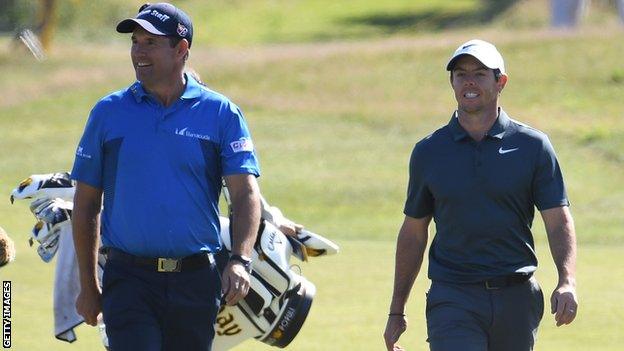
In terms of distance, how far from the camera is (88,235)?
633 cm

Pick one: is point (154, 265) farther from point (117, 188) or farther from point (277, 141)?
point (277, 141)

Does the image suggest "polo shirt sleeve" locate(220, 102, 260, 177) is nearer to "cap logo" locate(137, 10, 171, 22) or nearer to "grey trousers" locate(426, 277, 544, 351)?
"cap logo" locate(137, 10, 171, 22)

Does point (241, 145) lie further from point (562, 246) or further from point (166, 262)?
point (562, 246)

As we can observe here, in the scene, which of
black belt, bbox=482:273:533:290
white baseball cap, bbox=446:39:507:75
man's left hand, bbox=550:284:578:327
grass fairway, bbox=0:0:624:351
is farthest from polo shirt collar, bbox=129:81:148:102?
grass fairway, bbox=0:0:624:351

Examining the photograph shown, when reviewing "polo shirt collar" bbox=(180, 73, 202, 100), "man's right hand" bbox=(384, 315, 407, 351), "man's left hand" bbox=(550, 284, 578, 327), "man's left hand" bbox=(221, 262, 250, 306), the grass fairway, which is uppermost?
"polo shirt collar" bbox=(180, 73, 202, 100)

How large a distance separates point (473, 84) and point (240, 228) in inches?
43.5

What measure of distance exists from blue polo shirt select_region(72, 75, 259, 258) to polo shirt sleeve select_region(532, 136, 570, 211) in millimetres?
1151

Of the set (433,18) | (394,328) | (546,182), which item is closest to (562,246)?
(546,182)

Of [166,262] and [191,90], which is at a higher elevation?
[191,90]

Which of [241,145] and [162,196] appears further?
[241,145]

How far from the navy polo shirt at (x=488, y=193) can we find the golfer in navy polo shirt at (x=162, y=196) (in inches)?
30.3

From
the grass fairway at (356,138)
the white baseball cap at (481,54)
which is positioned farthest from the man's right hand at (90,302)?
the grass fairway at (356,138)

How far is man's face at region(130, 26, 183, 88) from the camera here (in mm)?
6320

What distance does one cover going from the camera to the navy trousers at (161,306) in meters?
6.18
